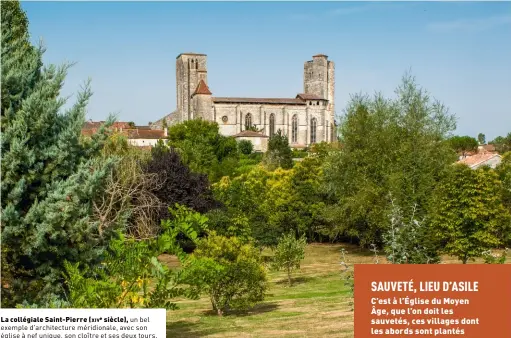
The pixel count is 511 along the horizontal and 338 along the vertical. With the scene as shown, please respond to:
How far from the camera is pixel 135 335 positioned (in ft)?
26.8

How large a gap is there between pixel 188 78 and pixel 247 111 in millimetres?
14670

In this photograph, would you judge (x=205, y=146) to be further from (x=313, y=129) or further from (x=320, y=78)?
(x=320, y=78)

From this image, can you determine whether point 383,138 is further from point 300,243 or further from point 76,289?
point 76,289

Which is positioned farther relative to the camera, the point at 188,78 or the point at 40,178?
the point at 188,78

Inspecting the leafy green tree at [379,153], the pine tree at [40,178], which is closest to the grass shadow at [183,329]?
the pine tree at [40,178]

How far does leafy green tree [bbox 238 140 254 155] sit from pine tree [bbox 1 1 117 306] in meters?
90.7

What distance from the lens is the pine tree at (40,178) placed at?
11.2 metres

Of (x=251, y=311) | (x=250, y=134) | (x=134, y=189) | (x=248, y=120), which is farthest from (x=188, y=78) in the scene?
(x=251, y=311)

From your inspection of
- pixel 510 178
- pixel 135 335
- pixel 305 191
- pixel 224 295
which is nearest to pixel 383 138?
pixel 305 191

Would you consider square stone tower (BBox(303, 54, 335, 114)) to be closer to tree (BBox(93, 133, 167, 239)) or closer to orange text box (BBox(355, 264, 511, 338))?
tree (BBox(93, 133, 167, 239))

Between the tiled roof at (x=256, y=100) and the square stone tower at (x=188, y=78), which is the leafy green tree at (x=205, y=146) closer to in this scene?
the tiled roof at (x=256, y=100)

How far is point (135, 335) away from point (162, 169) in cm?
3248

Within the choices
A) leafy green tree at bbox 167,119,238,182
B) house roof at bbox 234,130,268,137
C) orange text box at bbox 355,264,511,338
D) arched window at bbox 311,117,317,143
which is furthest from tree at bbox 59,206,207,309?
arched window at bbox 311,117,317,143

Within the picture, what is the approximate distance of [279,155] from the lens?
3337 inches
